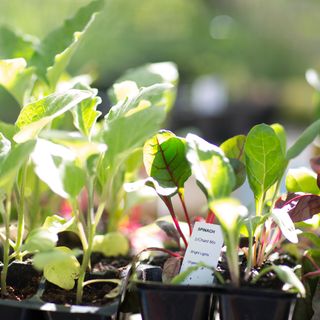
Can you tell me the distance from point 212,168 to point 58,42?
48 centimetres

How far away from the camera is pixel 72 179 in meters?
0.71

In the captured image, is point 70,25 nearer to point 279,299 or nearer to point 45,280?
point 45,280

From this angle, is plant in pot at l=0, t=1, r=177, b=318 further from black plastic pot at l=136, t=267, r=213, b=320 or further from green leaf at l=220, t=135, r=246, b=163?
green leaf at l=220, t=135, r=246, b=163

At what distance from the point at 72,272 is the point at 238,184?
0.27 meters

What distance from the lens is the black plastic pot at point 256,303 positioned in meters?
0.70

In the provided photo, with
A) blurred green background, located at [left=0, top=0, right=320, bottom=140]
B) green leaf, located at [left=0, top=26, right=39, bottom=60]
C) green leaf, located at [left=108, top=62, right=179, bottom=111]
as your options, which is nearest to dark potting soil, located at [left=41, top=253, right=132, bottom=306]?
green leaf, located at [left=108, top=62, right=179, bottom=111]

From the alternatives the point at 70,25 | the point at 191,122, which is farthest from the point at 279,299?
the point at 191,122

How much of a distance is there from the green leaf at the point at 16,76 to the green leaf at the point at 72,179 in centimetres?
29

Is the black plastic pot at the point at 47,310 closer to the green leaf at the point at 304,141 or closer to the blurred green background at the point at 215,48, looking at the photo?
the green leaf at the point at 304,141

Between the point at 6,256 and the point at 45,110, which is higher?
the point at 45,110

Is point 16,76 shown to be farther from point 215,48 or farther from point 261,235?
point 215,48

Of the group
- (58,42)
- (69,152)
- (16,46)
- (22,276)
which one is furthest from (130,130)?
(16,46)

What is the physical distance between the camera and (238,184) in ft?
2.79

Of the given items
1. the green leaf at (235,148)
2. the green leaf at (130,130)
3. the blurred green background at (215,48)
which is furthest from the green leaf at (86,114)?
the blurred green background at (215,48)
